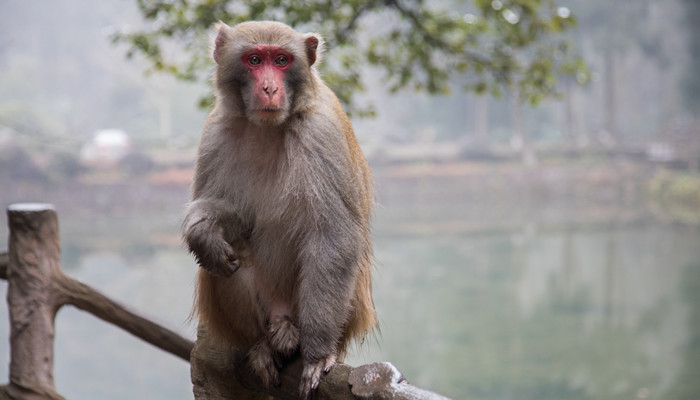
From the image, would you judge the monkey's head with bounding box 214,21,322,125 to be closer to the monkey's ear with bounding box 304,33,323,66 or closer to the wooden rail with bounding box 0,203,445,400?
the monkey's ear with bounding box 304,33,323,66

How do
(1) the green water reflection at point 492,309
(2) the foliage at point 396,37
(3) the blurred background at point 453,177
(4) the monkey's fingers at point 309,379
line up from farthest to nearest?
(1) the green water reflection at point 492,309 → (3) the blurred background at point 453,177 → (2) the foliage at point 396,37 → (4) the monkey's fingers at point 309,379

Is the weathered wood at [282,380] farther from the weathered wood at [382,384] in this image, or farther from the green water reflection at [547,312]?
the green water reflection at [547,312]

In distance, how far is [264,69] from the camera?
2.37m

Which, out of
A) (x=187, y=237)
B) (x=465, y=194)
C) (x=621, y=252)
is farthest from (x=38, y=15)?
(x=187, y=237)

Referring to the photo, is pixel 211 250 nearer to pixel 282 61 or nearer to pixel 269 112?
pixel 269 112

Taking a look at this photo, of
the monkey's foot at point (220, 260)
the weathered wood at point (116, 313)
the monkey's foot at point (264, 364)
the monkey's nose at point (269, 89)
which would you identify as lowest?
the weathered wood at point (116, 313)

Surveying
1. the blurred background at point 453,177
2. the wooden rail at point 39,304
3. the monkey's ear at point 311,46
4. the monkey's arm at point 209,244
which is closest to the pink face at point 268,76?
the monkey's ear at point 311,46

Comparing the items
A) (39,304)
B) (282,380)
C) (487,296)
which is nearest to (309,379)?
(282,380)

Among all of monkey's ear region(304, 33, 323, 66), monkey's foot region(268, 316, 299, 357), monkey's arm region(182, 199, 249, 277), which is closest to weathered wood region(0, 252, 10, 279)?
monkey's arm region(182, 199, 249, 277)

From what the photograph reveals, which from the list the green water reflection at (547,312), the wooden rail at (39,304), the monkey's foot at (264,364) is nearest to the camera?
the monkey's foot at (264,364)

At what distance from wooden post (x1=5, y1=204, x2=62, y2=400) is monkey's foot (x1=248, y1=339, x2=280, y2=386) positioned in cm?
149

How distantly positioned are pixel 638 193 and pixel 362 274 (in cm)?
2328

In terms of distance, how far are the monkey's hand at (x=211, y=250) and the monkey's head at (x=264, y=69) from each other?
0.44 metres

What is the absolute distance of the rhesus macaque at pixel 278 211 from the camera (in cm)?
238
